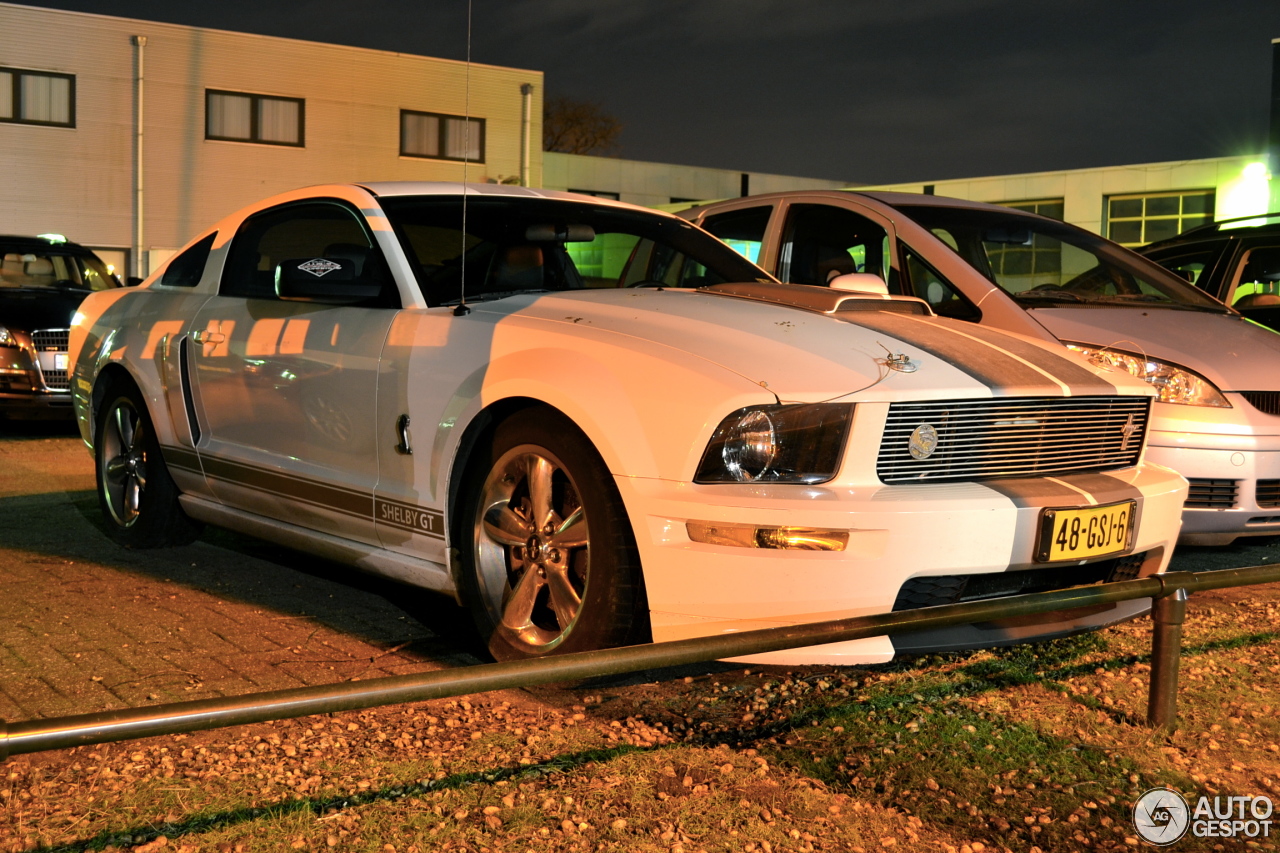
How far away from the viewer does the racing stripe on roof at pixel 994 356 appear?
368cm

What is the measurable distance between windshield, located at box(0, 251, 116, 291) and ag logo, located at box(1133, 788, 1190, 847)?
11.0 metres

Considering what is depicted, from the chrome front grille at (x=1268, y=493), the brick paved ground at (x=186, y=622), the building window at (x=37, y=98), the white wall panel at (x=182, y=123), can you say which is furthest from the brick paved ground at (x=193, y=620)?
the building window at (x=37, y=98)

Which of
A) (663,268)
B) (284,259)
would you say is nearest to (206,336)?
(284,259)

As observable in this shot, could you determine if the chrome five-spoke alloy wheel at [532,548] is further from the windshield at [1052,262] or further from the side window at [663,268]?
the windshield at [1052,262]

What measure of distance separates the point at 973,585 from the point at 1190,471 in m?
2.28

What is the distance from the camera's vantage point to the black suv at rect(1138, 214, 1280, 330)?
304 inches

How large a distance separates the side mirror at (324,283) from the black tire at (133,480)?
162 centimetres

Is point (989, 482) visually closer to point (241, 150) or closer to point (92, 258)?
point (92, 258)

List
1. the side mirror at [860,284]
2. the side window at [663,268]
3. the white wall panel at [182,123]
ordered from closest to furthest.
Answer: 1. the side mirror at [860,284]
2. the side window at [663,268]
3. the white wall panel at [182,123]

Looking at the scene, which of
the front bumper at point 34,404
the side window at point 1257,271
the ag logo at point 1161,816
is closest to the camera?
the ag logo at point 1161,816

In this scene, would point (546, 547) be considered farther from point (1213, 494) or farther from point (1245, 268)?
point (1245, 268)

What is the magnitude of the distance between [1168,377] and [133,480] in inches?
179

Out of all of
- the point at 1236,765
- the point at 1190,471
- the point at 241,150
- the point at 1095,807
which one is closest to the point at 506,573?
the point at 1095,807

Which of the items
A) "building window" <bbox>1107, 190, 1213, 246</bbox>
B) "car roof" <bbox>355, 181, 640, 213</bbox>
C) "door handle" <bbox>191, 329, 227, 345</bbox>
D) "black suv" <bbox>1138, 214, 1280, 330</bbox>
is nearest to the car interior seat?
"car roof" <bbox>355, 181, 640, 213</bbox>
